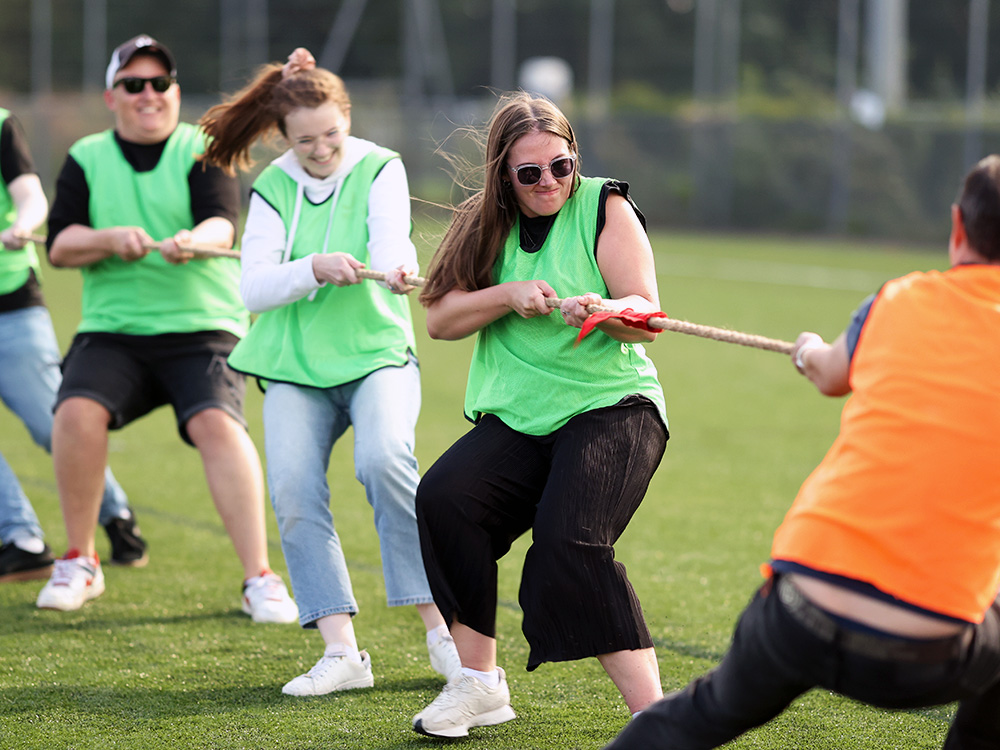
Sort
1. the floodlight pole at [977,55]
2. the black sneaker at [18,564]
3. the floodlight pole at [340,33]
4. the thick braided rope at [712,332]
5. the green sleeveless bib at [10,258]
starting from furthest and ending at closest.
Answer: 1. the floodlight pole at [340,33]
2. the floodlight pole at [977,55]
3. the green sleeveless bib at [10,258]
4. the black sneaker at [18,564]
5. the thick braided rope at [712,332]

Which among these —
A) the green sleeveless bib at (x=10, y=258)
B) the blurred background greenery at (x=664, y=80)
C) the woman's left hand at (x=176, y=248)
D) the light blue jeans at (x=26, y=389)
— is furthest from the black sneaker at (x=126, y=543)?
the blurred background greenery at (x=664, y=80)

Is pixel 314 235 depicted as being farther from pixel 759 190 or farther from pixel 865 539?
pixel 759 190

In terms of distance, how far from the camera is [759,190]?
26500 millimetres

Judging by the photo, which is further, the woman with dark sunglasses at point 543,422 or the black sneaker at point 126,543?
the black sneaker at point 126,543

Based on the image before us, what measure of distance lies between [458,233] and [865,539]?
1.71 meters

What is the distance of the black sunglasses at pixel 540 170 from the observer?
3436 millimetres

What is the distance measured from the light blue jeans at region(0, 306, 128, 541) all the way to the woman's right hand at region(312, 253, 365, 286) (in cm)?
192

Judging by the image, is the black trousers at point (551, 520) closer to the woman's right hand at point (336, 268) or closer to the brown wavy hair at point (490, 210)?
the brown wavy hair at point (490, 210)

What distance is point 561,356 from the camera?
11.4ft

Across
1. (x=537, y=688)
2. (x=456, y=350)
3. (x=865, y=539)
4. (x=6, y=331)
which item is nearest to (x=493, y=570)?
(x=537, y=688)

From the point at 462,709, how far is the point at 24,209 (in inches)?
125

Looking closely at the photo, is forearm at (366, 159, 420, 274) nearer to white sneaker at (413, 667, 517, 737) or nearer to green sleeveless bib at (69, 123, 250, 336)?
green sleeveless bib at (69, 123, 250, 336)

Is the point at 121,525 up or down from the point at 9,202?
down

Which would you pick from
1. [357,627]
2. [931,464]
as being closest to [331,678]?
[357,627]
